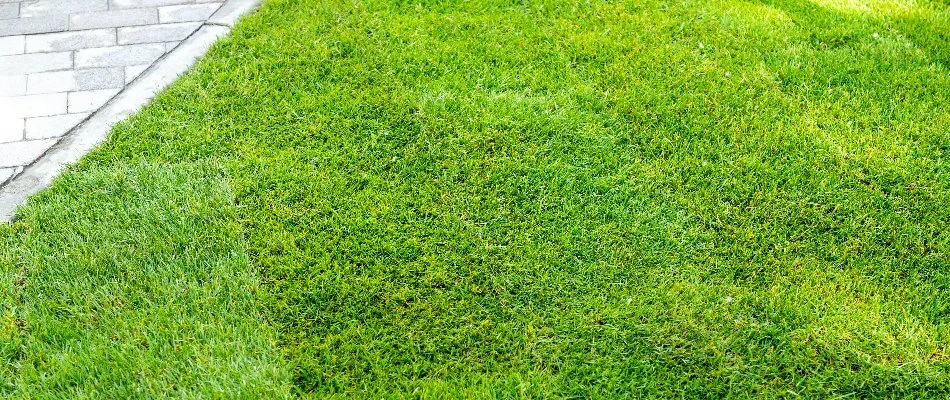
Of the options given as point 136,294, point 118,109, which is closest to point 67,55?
point 118,109

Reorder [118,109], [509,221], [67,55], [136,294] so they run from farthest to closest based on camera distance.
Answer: [67,55] < [118,109] < [509,221] < [136,294]

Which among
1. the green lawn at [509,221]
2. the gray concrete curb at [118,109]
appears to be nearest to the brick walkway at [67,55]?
the gray concrete curb at [118,109]

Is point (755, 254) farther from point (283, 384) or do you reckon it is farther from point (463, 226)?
point (283, 384)

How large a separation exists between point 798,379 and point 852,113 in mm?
1963

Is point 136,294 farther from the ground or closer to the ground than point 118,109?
closer to the ground

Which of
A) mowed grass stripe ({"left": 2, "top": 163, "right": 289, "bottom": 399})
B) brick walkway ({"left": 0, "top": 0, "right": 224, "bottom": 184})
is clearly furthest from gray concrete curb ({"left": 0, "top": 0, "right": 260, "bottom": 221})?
mowed grass stripe ({"left": 2, "top": 163, "right": 289, "bottom": 399})

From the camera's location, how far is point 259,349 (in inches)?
118

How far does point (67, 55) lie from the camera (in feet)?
15.6

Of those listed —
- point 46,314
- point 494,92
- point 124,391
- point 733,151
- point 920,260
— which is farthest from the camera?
point 494,92

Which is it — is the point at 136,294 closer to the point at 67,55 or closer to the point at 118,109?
the point at 118,109

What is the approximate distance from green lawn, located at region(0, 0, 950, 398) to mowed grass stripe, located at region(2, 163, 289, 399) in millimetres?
13

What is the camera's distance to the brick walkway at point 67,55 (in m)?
4.18

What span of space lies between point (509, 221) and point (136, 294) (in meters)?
1.72

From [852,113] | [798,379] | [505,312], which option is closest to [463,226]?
[505,312]
